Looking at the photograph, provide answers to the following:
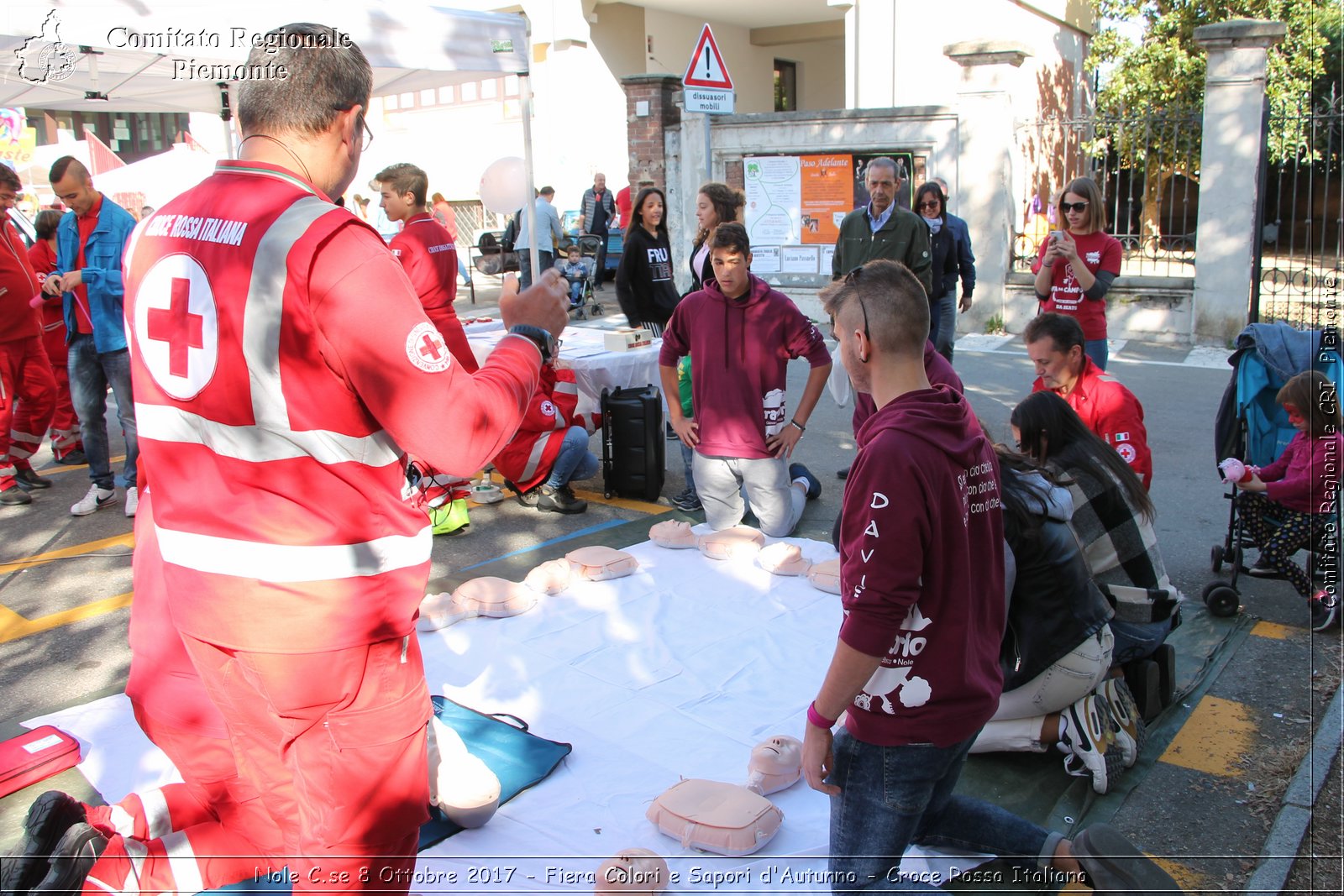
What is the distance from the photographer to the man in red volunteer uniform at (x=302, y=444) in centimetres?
184

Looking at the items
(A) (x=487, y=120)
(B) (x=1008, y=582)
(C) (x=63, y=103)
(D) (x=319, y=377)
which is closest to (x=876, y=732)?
(B) (x=1008, y=582)

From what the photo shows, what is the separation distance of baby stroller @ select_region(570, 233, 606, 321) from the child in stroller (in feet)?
34.4

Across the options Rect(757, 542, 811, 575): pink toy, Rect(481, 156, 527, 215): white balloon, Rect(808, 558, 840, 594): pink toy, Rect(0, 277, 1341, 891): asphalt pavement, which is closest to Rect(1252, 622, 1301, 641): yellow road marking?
Rect(0, 277, 1341, 891): asphalt pavement

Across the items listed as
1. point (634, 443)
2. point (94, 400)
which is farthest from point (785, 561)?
point (94, 400)

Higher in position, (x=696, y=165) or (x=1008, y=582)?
(x=696, y=165)

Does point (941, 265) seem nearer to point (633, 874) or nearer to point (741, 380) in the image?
point (741, 380)

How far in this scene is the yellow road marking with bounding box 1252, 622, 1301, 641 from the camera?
444 centimetres

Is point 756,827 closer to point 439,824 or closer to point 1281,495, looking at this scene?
point 439,824

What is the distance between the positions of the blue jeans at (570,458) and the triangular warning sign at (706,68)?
4558mm

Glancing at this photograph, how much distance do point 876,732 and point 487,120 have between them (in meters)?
22.6

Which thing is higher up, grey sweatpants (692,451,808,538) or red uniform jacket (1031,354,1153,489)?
red uniform jacket (1031,354,1153,489)

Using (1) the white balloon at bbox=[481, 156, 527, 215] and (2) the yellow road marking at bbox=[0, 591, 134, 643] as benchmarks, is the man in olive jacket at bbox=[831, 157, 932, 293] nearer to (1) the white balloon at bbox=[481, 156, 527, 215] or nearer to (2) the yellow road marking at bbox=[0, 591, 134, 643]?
(2) the yellow road marking at bbox=[0, 591, 134, 643]

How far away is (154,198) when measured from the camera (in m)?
17.5

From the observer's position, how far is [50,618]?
5016 millimetres
